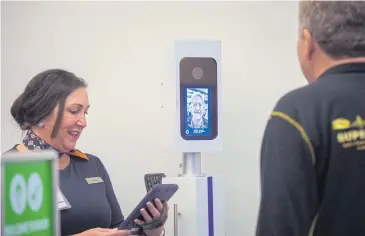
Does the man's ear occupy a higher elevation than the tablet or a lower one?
higher

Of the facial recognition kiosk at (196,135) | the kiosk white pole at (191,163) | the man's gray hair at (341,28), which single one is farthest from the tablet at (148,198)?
the man's gray hair at (341,28)

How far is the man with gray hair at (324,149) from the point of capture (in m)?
0.98

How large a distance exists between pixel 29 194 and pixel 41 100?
139 cm

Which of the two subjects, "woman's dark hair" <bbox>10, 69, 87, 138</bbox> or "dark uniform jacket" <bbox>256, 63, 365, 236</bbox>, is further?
"woman's dark hair" <bbox>10, 69, 87, 138</bbox>

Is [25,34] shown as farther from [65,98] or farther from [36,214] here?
[36,214]

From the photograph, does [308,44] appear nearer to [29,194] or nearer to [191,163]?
[29,194]

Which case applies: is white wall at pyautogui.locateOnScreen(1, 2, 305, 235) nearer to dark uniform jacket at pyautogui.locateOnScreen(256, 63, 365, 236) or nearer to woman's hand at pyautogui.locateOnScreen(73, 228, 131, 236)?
woman's hand at pyautogui.locateOnScreen(73, 228, 131, 236)

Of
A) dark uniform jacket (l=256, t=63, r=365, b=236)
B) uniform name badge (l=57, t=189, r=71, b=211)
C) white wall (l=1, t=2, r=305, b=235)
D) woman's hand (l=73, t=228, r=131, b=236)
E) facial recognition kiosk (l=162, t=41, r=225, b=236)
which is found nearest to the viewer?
dark uniform jacket (l=256, t=63, r=365, b=236)

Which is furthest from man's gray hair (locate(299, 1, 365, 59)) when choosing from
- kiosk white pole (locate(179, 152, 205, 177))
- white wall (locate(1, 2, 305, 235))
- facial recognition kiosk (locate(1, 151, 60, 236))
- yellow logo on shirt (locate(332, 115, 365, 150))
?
white wall (locate(1, 2, 305, 235))

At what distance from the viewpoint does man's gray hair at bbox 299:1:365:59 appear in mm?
1044

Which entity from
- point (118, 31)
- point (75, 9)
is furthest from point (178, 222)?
point (75, 9)

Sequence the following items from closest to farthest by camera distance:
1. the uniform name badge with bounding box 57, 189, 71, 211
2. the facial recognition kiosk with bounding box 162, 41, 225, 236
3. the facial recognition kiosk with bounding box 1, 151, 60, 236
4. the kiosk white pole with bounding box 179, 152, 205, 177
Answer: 1. the facial recognition kiosk with bounding box 1, 151, 60, 236
2. the uniform name badge with bounding box 57, 189, 71, 211
3. the facial recognition kiosk with bounding box 162, 41, 225, 236
4. the kiosk white pole with bounding box 179, 152, 205, 177

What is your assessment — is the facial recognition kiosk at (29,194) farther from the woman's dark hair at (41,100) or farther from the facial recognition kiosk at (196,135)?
the facial recognition kiosk at (196,135)

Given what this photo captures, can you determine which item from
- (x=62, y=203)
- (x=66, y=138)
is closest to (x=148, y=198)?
(x=62, y=203)
